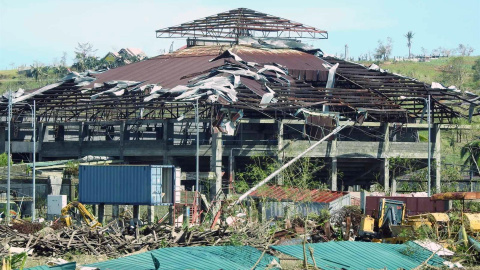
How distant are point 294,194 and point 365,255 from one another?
50.4 feet

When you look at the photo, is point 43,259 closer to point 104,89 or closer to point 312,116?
point 312,116

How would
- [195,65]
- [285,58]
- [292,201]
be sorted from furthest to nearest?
[285,58], [195,65], [292,201]

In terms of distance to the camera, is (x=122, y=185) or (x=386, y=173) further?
(x=386, y=173)

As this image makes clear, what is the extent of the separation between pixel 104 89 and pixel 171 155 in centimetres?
1114

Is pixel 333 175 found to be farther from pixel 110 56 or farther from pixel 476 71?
pixel 110 56

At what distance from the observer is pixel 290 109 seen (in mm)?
69375

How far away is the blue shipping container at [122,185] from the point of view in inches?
1844

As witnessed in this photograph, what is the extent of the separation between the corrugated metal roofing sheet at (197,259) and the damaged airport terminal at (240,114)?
2771 cm

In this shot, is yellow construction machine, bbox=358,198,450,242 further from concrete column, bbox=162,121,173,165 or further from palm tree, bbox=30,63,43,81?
palm tree, bbox=30,63,43,81

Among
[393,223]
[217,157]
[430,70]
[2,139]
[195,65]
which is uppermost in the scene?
[430,70]

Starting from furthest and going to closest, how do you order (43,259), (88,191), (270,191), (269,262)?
1. (270,191)
2. (88,191)
3. (43,259)
4. (269,262)

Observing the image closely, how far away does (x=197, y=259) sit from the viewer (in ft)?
105

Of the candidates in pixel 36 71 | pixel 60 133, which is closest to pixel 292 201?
pixel 60 133

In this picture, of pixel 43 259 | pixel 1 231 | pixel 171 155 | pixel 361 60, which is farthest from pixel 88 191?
pixel 361 60
